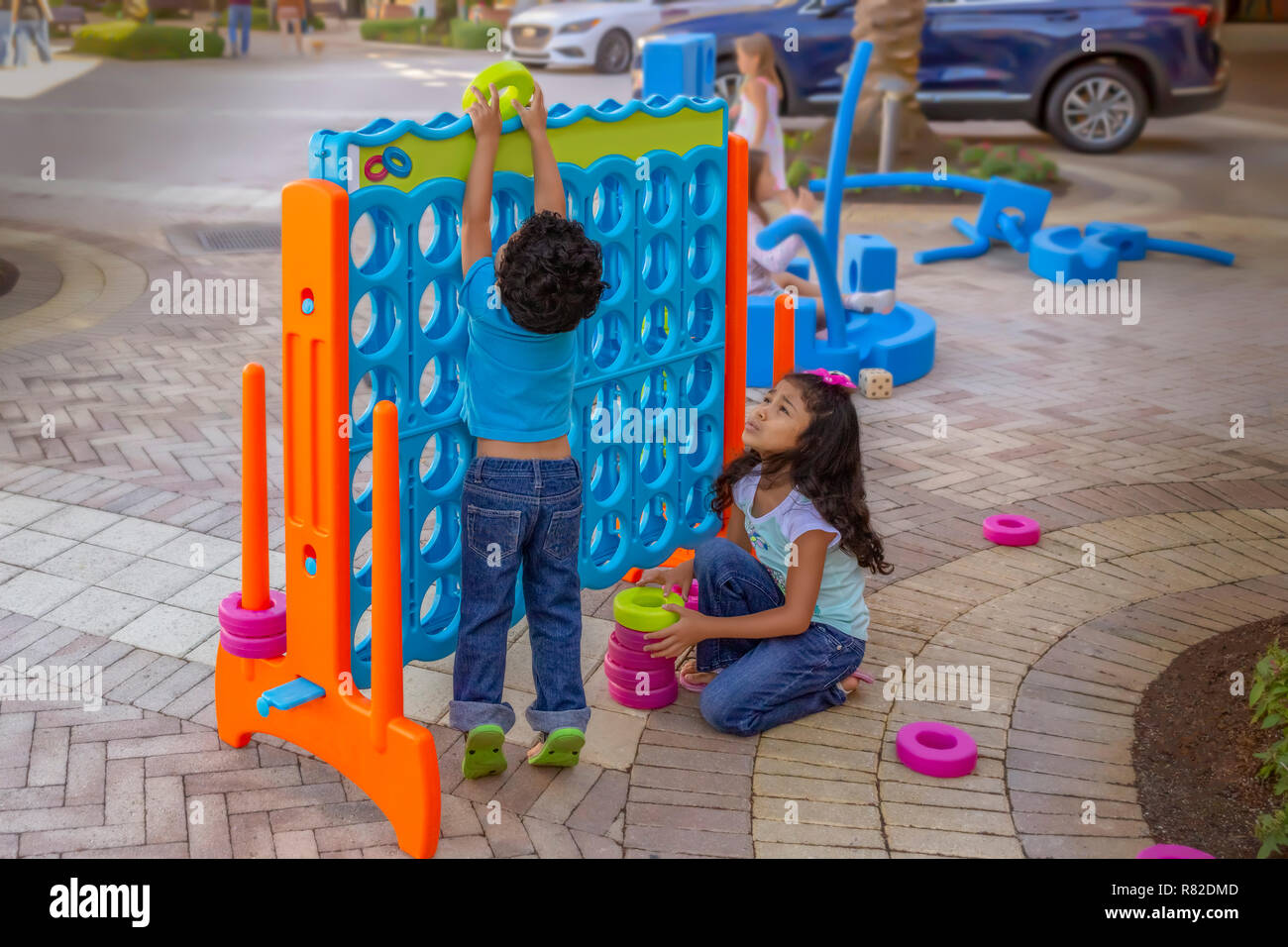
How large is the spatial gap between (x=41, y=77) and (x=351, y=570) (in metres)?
23.4

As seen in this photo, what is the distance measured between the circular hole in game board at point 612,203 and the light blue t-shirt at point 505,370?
0.72 m

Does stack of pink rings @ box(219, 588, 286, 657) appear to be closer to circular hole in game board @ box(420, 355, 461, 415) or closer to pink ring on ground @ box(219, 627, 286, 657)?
pink ring on ground @ box(219, 627, 286, 657)

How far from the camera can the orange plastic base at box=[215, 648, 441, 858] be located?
3.43 meters

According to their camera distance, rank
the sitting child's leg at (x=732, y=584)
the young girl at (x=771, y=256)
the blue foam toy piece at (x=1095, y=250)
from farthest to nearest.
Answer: the blue foam toy piece at (x=1095, y=250), the young girl at (x=771, y=256), the sitting child's leg at (x=732, y=584)

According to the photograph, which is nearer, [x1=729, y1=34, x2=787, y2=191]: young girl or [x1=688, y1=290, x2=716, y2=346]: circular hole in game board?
[x1=688, y1=290, x2=716, y2=346]: circular hole in game board

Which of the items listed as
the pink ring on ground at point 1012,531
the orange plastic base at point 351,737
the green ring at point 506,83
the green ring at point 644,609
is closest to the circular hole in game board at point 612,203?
the green ring at point 506,83

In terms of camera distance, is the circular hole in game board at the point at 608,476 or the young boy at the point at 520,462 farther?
the circular hole in game board at the point at 608,476

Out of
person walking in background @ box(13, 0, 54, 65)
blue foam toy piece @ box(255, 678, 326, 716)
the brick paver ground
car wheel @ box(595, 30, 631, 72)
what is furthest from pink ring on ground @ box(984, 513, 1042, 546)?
person walking in background @ box(13, 0, 54, 65)

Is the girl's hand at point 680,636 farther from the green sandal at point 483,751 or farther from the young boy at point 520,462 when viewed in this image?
the green sandal at point 483,751

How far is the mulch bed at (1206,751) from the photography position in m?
3.62

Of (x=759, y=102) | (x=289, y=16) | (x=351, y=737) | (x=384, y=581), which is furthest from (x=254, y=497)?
(x=289, y=16)

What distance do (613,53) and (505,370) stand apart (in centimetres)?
1943

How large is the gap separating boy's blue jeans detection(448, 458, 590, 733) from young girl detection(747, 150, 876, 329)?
144 inches

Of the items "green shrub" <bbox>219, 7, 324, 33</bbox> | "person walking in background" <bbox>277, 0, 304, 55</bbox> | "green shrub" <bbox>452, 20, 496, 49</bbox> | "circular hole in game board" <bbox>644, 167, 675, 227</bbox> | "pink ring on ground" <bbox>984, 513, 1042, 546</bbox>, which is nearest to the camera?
"circular hole in game board" <bbox>644, 167, 675, 227</bbox>
